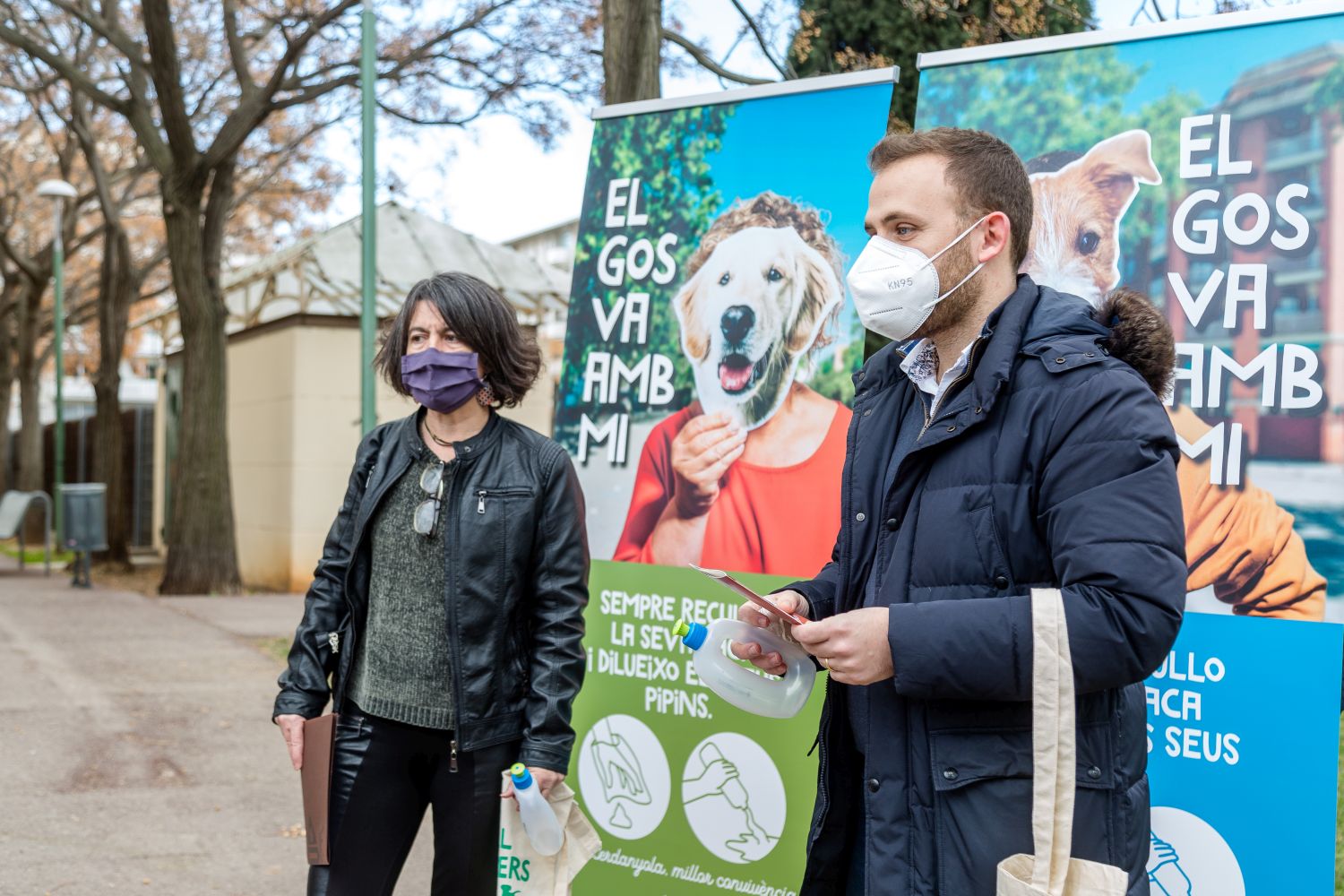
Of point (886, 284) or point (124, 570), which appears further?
point (124, 570)

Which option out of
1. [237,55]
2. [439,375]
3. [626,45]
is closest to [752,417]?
[439,375]

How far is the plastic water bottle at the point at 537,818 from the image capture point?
3.15 meters

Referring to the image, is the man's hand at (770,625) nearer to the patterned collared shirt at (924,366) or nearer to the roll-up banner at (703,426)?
the patterned collared shirt at (924,366)

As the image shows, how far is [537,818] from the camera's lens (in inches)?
126

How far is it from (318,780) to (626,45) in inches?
165

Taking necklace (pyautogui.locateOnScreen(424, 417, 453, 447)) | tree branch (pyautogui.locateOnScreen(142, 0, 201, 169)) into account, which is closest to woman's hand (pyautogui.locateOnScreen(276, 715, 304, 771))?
necklace (pyautogui.locateOnScreen(424, 417, 453, 447))

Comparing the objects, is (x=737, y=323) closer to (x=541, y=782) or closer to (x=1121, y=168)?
(x=1121, y=168)

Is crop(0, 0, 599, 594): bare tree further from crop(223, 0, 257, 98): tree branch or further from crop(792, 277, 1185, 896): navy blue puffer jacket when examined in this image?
crop(792, 277, 1185, 896): navy blue puffer jacket

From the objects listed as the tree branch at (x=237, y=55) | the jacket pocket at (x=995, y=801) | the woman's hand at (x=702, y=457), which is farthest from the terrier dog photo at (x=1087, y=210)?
the tree branch at (x=237, y=55)

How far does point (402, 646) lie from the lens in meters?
3.29

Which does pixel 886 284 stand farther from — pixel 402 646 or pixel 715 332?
pixel 715 332

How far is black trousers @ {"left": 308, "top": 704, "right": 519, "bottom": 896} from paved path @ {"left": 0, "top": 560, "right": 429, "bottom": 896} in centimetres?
196

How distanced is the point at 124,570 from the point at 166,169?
6165 mm

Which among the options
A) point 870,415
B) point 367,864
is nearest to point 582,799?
point 367,864
